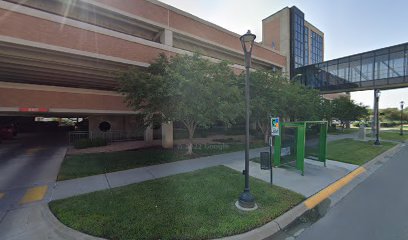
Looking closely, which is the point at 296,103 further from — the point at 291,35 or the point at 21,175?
the point at 291,35

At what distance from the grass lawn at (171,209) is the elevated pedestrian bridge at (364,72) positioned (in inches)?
837

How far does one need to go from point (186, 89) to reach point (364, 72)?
3261 centimetres

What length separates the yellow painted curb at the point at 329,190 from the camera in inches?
213

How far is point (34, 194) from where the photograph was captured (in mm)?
5922

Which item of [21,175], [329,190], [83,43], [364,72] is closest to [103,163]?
[21,175]

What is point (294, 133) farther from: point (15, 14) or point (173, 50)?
point (15, 14)

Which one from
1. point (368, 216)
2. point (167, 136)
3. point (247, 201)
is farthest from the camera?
point (167, 136)

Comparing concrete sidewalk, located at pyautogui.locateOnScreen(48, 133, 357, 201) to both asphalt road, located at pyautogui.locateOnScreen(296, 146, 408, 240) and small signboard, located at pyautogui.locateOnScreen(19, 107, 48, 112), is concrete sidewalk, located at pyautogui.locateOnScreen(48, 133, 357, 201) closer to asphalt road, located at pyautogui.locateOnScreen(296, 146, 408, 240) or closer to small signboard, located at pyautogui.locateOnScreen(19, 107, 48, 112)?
asphalt road, located at pyautogui.locateOnScreen(296, 146, 408, 240)

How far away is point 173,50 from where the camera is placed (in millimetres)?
14688

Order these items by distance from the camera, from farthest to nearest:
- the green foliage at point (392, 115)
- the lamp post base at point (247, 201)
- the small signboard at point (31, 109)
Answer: the green foliage at point (392, 115) → the small signboard at point (31, 109) → the lamp post base at point (247, 201)

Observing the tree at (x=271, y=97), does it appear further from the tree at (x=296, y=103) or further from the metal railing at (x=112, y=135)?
the metal railing at (x=112, y=135)

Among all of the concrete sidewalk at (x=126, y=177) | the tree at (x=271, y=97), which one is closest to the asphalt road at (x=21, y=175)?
the concrete sidewalk at (x=126, y=177)

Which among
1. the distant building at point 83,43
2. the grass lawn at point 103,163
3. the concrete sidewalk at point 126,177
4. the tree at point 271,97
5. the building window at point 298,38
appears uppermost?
the building window at point 298,38

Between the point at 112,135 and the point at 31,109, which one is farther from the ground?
the point at 31,109
